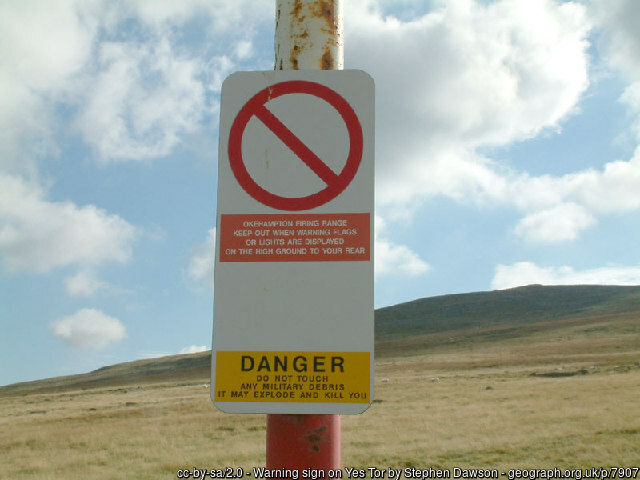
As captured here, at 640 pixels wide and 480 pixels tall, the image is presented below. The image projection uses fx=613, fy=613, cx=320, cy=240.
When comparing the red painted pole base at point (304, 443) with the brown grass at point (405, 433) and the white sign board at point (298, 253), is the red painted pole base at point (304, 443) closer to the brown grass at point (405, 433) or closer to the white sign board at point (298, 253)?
the white sign board at point (298, 253)

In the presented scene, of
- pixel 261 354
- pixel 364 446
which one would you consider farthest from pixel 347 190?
pixel 364 446

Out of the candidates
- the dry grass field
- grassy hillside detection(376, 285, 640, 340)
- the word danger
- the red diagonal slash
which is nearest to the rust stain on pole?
the red diagonal slash

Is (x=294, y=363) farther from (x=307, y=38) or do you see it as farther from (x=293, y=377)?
(x=307, y=38)

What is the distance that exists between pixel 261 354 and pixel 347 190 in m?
0.77

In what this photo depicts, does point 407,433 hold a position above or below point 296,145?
below

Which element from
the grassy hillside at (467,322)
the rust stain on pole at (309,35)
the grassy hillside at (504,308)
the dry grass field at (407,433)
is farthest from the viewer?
the grassy hillside at (504,308)

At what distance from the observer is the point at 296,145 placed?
2.69 meters

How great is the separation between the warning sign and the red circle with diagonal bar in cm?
8

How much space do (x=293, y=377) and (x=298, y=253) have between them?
1.67 feet

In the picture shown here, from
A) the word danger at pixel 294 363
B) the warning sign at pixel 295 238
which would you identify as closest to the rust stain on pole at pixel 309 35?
the warning sign at pixel 295 238

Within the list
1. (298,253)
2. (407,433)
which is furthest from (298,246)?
(407,433)

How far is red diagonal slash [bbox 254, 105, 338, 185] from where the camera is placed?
263cm

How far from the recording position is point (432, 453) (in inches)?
636

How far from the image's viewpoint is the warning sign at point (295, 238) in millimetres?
2537
